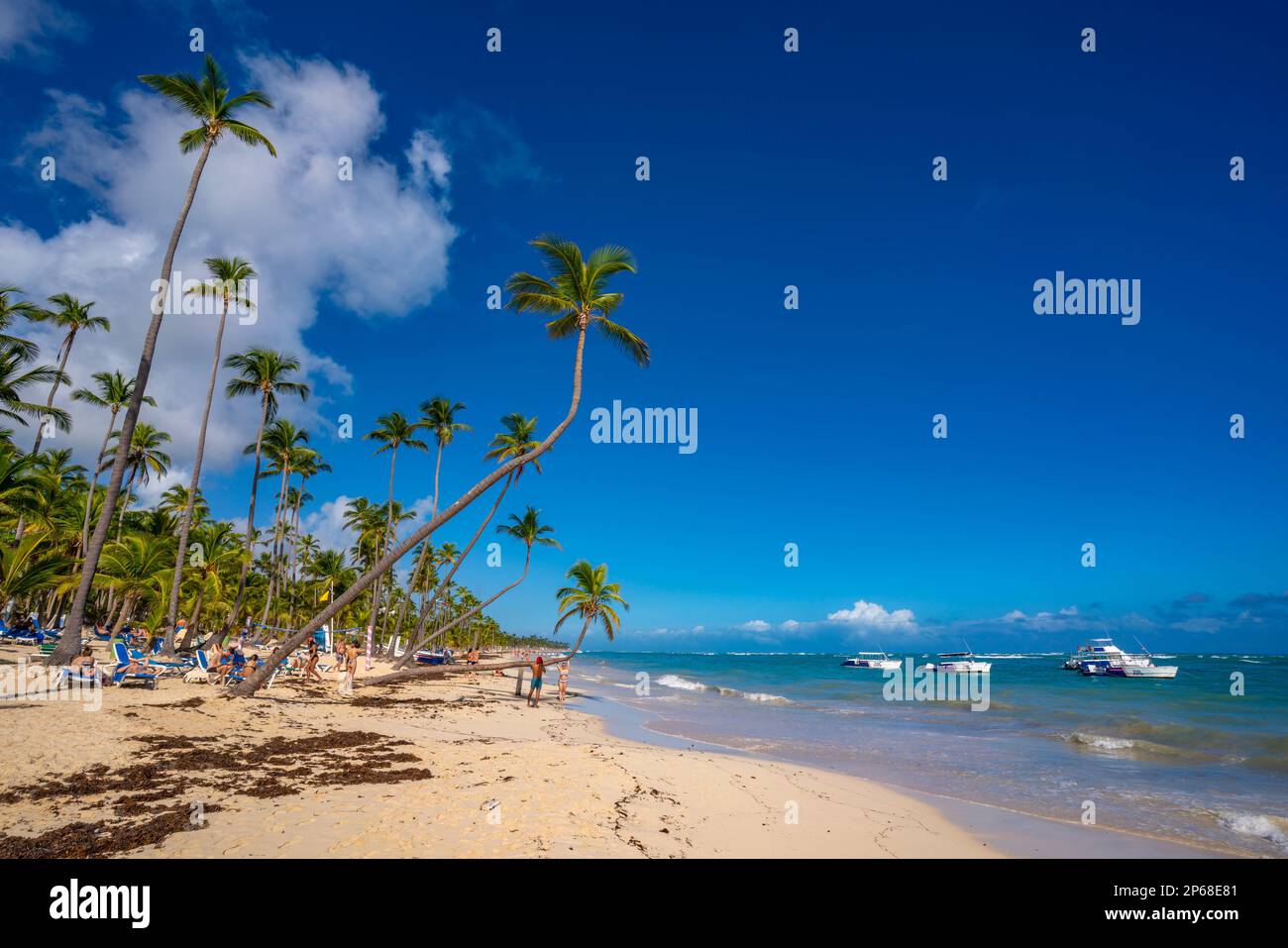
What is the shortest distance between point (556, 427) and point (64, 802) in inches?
565

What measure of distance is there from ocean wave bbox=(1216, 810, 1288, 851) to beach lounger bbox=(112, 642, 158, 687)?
2523 centimetres

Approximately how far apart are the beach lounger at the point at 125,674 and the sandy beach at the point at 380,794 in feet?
5.39

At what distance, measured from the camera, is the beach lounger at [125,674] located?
641 inches

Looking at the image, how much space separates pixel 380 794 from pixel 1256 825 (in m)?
15.7

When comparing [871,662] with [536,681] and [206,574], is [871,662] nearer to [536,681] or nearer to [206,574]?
[536,681]

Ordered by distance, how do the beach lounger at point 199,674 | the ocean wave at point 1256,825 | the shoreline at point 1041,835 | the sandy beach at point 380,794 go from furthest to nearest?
the beach lounger at point 199,674, the ocean wave at point 1256,825, the shoreline at point 1041,835, the sandy beach at point 380,794

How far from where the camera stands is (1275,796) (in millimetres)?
13727

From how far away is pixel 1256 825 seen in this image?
Answer: 36.9 feet

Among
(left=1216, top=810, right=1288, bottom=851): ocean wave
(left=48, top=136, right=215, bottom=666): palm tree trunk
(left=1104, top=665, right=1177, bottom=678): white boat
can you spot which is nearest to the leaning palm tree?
(left=48, top=136, right=215, bottom=666): palm tree trunk

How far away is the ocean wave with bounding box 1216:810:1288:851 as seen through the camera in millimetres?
10654

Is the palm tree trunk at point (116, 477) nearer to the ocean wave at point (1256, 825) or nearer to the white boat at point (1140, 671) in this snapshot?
the ocean wave at point (1256, 825)

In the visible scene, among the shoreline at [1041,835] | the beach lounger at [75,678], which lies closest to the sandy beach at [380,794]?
the shoreline at [1041,835]
